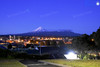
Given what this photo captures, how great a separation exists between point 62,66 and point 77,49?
23951 millimetres

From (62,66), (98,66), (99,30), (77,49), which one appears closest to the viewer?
(98,66)

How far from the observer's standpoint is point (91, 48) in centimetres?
3875

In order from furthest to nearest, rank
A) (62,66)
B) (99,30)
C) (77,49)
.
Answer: (77,49)
(99,30)
(62,66)

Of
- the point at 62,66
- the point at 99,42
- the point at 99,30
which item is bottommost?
the point at 62,66

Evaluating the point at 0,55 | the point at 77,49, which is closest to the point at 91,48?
the point at 77,49

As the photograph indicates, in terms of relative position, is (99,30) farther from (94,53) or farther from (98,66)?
(98,66)

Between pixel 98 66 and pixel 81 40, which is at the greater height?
pixel 81 40

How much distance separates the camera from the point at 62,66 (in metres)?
18.5

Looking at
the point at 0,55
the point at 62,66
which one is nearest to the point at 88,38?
the point at 0,55

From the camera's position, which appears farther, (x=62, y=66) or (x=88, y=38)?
(x=88, y=38)

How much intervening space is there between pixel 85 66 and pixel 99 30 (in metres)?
16.9

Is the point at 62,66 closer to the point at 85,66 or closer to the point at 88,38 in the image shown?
the point at 85,66

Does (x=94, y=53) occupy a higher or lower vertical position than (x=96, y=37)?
lower

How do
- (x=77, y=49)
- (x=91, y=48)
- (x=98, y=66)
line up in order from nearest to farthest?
(x=98, y=66)
(x=91, y=48)
(x=77, y=49)
